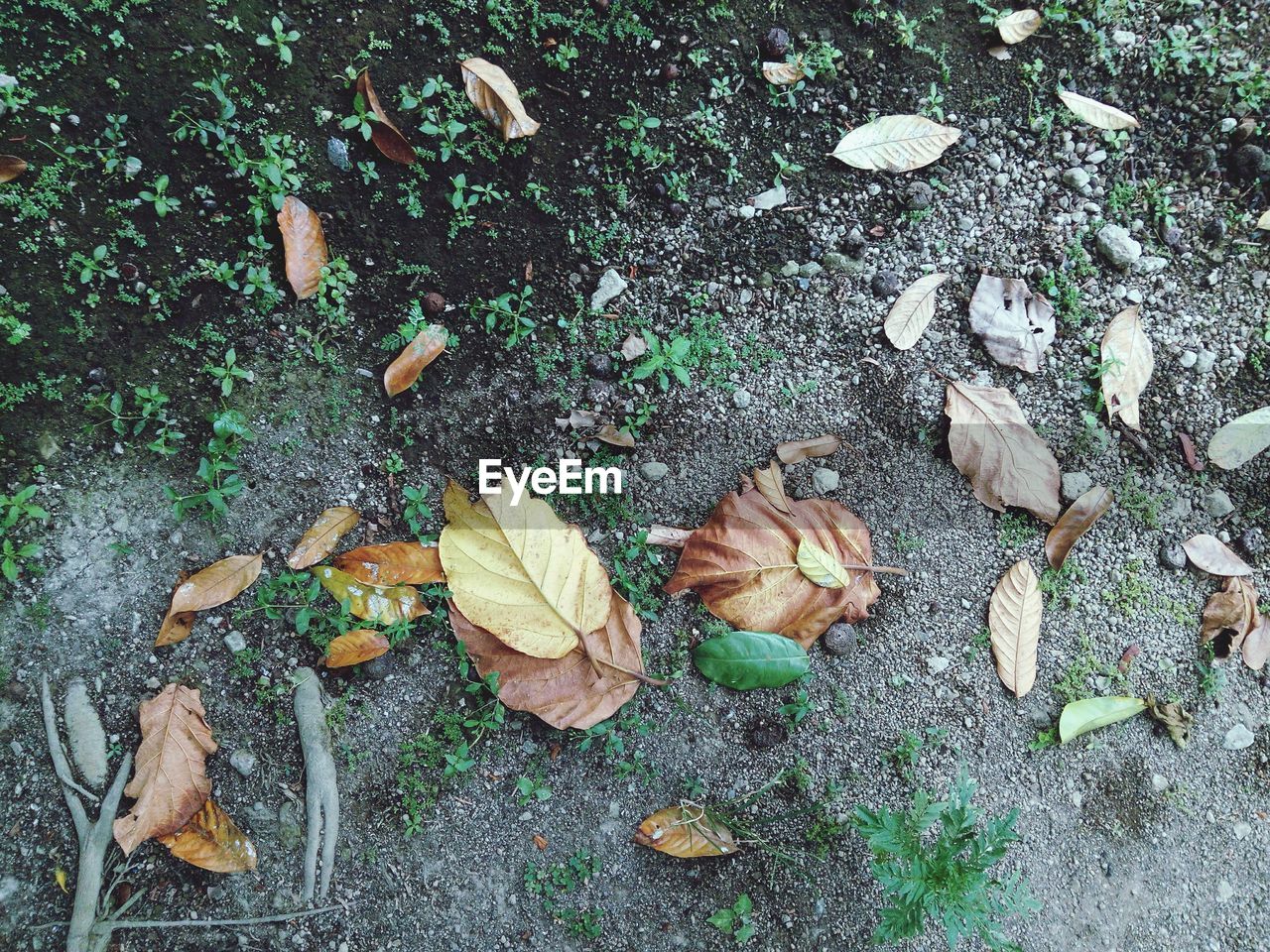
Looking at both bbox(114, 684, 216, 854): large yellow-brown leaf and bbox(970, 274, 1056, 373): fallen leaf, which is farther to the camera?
bbox(970, 274, 1056, 373): fallen leaf

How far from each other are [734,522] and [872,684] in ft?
2.16

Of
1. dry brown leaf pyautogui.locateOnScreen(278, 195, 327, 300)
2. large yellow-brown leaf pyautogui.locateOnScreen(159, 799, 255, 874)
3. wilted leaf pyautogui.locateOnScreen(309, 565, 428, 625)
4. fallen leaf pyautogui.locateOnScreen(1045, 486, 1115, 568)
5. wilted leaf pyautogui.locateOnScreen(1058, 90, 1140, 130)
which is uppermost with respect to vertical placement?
dry brown leaf pyautogui.locateOnScreen(278, 195, 327, 300)

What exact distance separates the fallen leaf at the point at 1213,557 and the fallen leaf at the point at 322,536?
267 cm

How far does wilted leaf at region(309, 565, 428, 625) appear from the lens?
2178 millimetres

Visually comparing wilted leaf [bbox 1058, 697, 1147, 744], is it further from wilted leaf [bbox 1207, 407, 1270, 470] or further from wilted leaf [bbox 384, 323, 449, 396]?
wilted leaf [bbox 384, 323, 449, 396]

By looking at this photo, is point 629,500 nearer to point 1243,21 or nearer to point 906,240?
point 906,240

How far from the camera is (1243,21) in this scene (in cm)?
264

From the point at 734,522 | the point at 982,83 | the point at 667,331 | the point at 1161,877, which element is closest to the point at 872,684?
the point at 734,522

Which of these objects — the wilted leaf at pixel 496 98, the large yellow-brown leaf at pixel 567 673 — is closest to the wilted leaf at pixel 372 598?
the large yellow-brown leaf at pixel 567 673

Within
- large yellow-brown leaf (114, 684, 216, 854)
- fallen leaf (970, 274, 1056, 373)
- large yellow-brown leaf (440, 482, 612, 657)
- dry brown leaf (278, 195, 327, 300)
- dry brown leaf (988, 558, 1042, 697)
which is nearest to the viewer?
large yellow-brown leaf (114, 684, 216, 854)

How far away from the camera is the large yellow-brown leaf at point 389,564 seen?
2193 mm

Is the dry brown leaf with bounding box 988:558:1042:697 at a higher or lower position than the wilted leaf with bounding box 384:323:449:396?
lower

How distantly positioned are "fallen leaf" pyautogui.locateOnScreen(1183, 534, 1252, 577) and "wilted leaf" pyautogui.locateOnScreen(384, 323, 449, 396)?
2.49m

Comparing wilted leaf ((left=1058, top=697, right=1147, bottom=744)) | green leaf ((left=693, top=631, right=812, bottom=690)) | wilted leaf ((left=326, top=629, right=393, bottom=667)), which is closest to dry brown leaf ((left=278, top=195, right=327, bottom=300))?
wilted leaf ((left=326, top=629, right=393, bottom=667))
